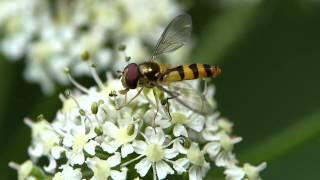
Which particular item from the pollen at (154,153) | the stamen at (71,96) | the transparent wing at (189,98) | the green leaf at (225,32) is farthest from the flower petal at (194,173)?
the green leaf at (225,32)

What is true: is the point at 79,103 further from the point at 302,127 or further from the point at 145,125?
the point at 302,127

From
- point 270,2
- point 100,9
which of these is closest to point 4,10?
point 100,9

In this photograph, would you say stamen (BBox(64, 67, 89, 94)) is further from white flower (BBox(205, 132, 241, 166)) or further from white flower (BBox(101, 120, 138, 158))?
white flower (BBox(205, 132, 241, 166))

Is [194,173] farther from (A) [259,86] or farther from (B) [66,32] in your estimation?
(A) [259,86]

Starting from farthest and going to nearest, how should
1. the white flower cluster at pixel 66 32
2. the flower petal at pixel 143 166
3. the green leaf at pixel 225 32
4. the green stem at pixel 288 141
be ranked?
the green leaf at pixel 225 32, the white flower cluster at pixel 66 32, the green stem at pixel 288 141, the flower petal at pixel 143 166

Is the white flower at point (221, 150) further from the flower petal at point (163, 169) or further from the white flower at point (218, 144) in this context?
the flower petal at point (163, 169)

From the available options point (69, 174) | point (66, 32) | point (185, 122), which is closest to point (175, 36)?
point (185, 122)
